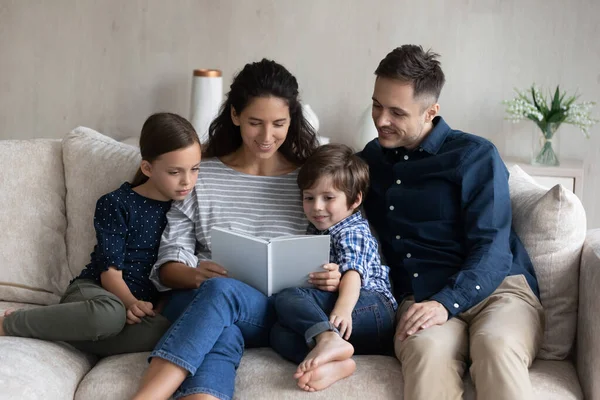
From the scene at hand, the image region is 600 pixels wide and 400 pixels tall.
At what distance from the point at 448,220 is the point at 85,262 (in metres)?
1.12

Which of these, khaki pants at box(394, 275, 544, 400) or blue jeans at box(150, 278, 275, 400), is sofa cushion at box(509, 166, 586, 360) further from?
blue jeans at box(150, 278, 275, 400)

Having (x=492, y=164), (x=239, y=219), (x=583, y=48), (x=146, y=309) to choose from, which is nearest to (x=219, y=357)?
(x=146, y=309)

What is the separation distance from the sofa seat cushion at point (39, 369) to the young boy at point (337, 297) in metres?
0.53

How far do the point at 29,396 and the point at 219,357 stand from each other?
1.50 feet

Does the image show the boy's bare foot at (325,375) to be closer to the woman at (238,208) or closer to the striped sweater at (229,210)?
the woman at (238,208)

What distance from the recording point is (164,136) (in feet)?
7.43

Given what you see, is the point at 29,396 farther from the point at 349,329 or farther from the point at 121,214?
the point at 349,329

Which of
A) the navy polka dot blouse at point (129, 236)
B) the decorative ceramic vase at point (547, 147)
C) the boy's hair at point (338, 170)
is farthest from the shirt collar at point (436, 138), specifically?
the decorative ceramic vase at point (547, 147)

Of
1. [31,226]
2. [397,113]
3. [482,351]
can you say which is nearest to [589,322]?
[482,351]

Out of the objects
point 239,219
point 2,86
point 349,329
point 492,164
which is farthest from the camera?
point 2,86

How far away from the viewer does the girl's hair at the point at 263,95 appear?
2.34 m

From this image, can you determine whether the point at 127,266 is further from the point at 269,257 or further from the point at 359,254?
the point at 359,254

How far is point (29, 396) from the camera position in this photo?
1.86m

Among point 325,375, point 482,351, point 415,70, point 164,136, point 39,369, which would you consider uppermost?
point 415,70
